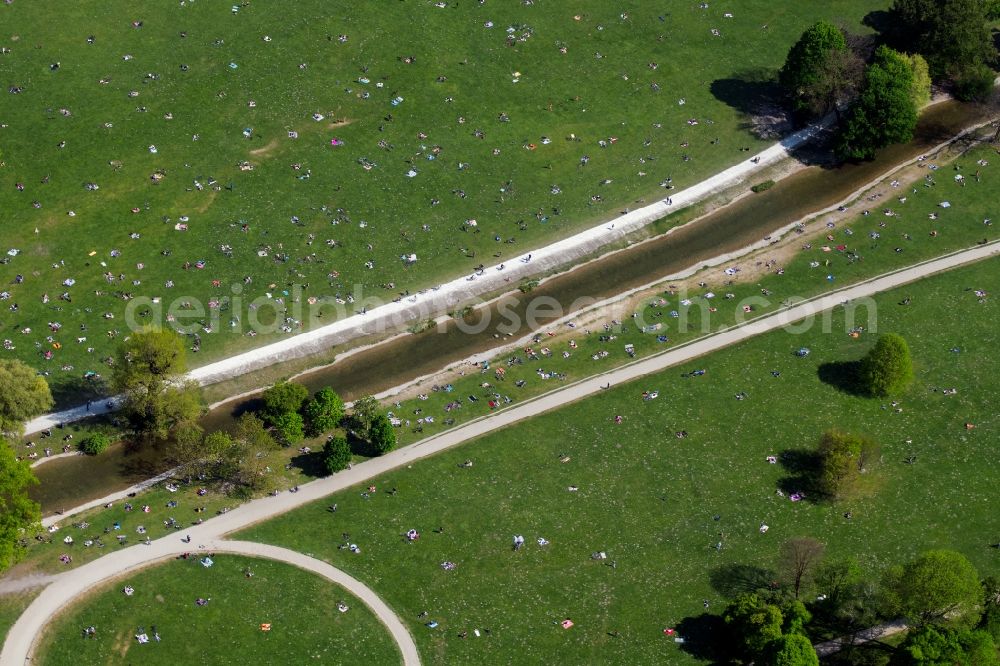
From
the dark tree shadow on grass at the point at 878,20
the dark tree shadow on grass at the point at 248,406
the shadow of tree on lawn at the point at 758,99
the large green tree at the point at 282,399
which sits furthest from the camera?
the dark tree shadow on grass at the point at 878,20

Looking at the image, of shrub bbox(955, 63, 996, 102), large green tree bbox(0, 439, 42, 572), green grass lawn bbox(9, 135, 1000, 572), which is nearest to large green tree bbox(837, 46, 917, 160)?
green grass lawn bbox(9, 135, 1000, 572)

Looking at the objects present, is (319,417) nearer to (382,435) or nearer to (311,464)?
(311,464)

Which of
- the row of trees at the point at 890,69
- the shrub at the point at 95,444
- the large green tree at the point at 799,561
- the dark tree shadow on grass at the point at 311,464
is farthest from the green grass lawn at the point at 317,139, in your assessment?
the large green tree at the point at 799,561

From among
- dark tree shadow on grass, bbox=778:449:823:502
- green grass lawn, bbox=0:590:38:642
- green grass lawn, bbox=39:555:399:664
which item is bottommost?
dark tree shadow on grass, bbox=778:449:823:502

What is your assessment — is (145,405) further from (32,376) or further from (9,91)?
(9,91)

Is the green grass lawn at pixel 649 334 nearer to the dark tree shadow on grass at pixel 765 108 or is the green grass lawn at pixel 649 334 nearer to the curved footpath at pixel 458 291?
the curved footpath at pixel 458 291

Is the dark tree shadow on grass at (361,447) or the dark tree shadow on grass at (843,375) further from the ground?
the dark tree shadow on grass at (361,447)

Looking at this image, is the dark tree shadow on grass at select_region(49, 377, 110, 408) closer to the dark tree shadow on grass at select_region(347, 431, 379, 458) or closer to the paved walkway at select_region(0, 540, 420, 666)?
the paved walkway at select_region(0, 540, 420, 666)
